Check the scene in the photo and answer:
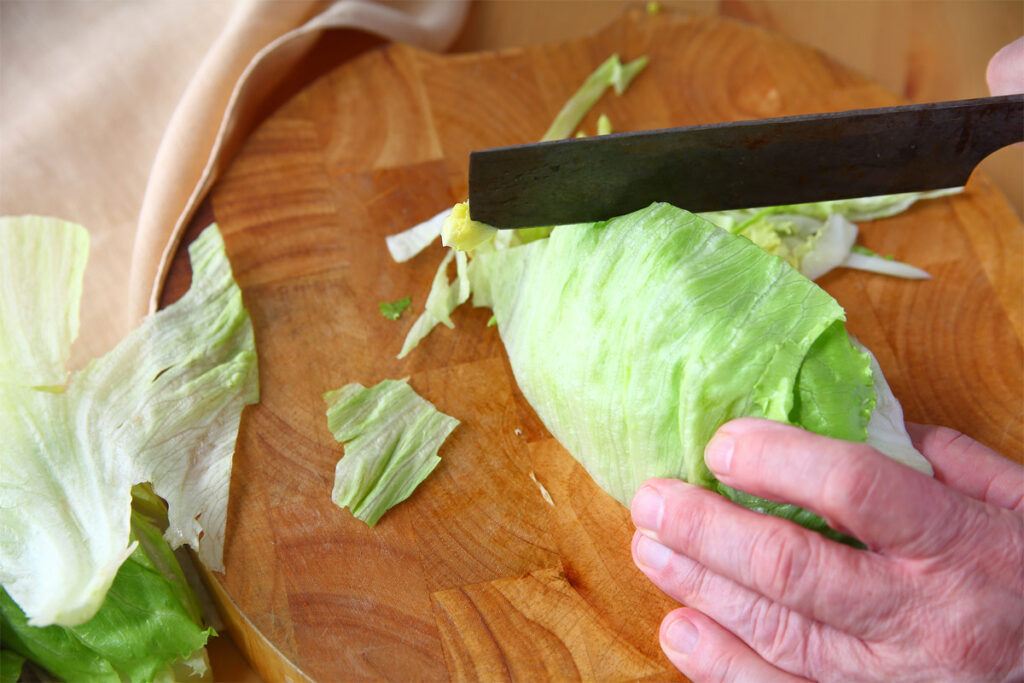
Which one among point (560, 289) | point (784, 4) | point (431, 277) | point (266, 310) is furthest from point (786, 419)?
point (784, 4)

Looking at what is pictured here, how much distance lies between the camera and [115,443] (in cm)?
205

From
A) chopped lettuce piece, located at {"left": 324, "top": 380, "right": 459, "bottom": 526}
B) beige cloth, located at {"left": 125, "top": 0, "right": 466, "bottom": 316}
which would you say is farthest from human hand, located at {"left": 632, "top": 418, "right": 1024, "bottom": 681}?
beige cloth, located at {"left": 125, "top": 0, "right": 466, "bottom": 316}

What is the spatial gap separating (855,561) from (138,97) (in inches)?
97.6

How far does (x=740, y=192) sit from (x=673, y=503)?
0.75 metres

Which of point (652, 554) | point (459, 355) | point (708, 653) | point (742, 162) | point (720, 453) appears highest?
point (742, 162)

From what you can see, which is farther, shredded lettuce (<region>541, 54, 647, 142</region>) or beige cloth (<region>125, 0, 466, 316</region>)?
shredded lettuce (<region>541, 54, 647, 142</region>)

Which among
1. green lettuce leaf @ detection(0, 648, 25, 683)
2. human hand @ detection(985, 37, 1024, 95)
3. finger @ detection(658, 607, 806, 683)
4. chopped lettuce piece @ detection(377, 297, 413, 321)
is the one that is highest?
human hand @ detection(985, 37, 1024, 95)

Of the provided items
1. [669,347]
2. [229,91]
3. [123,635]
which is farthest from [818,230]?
[123,635]

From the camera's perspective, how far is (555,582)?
1.96 meters

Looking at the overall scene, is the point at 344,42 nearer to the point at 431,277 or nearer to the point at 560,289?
the point at 431,277

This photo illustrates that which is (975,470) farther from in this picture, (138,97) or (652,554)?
(138,97)

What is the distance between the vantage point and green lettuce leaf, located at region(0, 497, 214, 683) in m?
1.86

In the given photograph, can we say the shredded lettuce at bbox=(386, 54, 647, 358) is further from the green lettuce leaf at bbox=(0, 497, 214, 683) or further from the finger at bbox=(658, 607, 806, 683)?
the finger at bbox=(658, 607, 806, 683)

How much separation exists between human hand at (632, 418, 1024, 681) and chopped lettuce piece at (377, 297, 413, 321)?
2.91 ft
